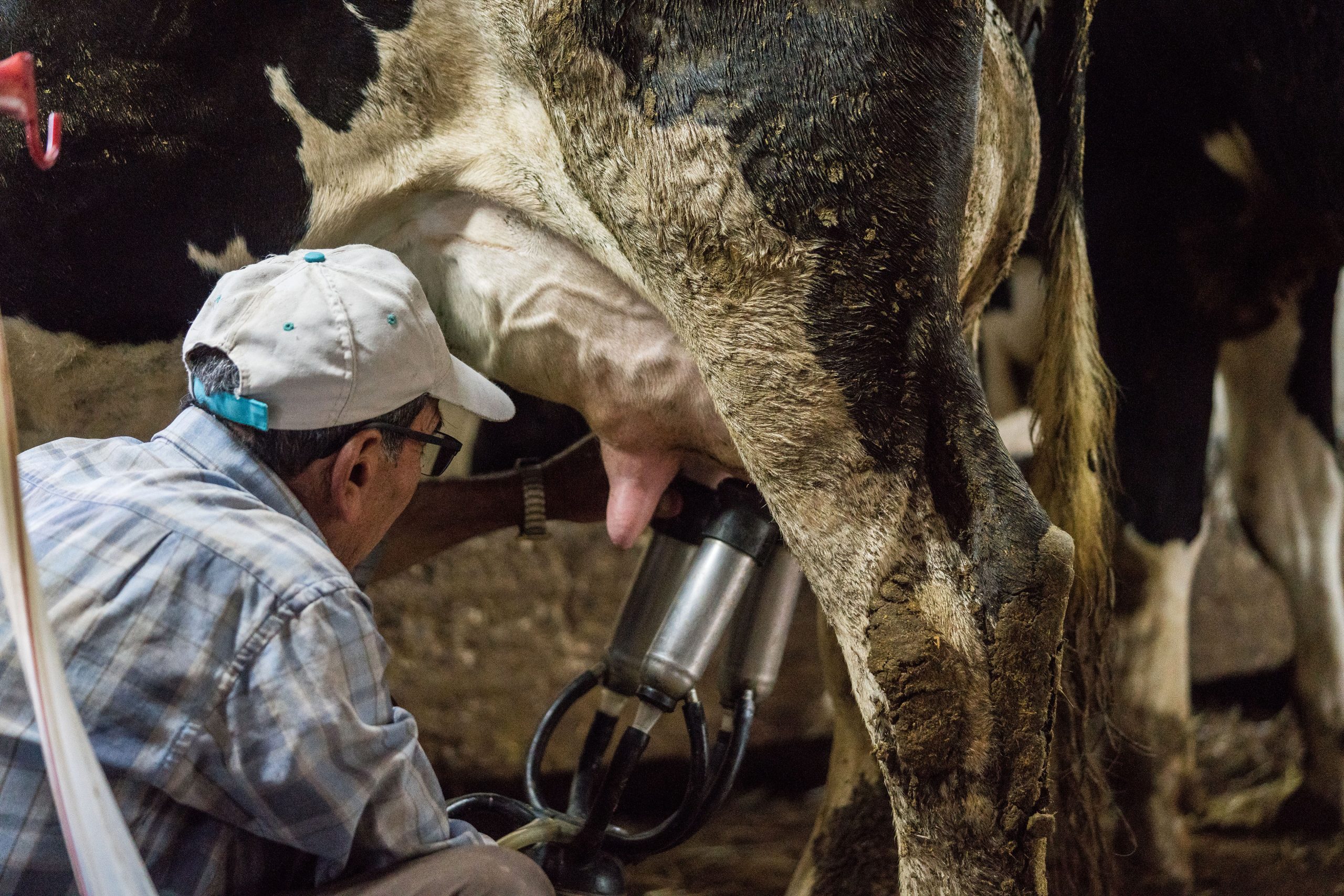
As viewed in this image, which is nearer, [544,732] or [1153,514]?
[544,732]

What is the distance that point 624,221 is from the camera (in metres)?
1.15

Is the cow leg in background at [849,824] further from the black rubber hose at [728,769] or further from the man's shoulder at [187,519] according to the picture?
the man's shoulder at [187,519]

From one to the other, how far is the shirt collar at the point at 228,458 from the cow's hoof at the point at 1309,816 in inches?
71.3

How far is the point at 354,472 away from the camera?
2.95 ft

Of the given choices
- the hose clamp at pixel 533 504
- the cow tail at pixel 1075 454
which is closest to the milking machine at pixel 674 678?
the hose clamp at pixel 533 504

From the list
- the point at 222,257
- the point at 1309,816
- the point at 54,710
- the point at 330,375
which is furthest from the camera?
the point at 1309,816

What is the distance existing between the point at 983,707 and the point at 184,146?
3.10 feet

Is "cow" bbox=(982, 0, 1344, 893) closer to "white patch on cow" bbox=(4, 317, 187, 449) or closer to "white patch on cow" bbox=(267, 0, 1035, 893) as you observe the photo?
"white patch on cow" bbox=(267, 0, 1035, 893)

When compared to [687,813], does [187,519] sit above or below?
above

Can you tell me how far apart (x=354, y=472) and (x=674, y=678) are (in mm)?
532

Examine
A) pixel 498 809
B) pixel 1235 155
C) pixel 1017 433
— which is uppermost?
pixel 1235 155

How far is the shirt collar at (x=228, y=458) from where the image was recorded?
32.8 inches

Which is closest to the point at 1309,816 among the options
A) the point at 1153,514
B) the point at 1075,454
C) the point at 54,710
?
the point at 1153,514

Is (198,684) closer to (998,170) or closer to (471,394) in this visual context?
(471,394)
